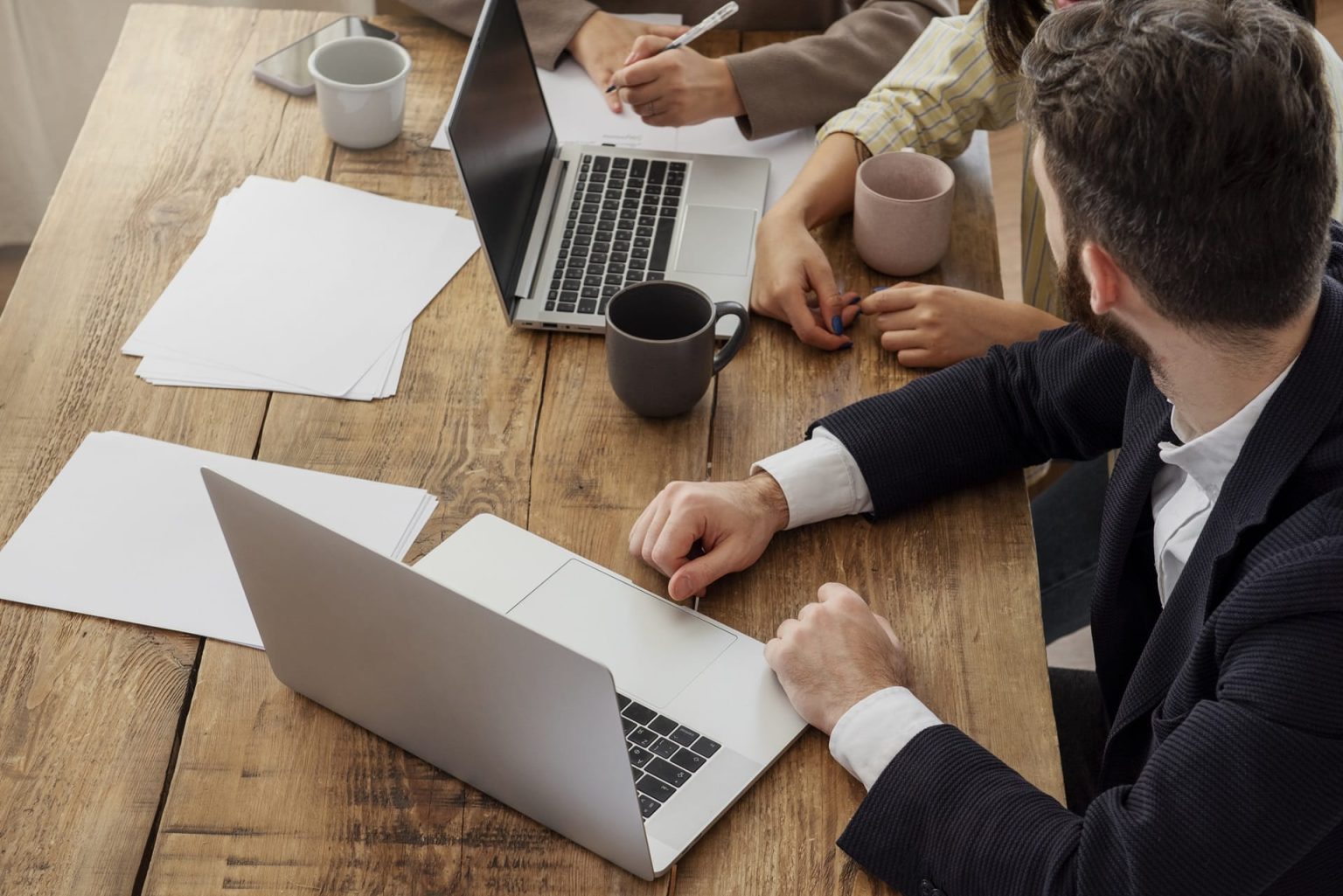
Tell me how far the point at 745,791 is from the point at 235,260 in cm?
81

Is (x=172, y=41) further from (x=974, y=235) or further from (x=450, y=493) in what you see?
(x=974, y=235)

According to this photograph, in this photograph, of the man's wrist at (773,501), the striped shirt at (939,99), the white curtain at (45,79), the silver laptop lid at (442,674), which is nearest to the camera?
the silver laptop lid at (442,674)

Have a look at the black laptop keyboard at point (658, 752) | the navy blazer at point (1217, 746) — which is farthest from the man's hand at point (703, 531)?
the navy blazer at point (1217, 746)

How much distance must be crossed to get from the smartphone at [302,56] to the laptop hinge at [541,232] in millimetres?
359

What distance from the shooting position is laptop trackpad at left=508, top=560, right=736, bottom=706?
0.99m

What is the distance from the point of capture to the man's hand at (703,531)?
41.4 inches

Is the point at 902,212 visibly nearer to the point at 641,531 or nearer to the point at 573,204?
the point at 573,204

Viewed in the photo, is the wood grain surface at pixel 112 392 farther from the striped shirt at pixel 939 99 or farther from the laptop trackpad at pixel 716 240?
the striped shirt at pixel 939 99

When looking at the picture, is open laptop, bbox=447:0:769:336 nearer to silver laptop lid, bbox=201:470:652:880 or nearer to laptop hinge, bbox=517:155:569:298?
laptop hinge, bbox=517:155:569:298

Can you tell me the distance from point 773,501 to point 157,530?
1.68ft

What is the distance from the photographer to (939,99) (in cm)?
146

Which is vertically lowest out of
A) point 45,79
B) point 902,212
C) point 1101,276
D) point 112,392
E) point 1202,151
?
point 45,79

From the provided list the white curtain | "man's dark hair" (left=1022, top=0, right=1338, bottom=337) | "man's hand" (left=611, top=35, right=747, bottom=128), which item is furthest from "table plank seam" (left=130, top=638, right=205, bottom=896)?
the white curtain

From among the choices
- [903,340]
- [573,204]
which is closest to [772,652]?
[903,340]
